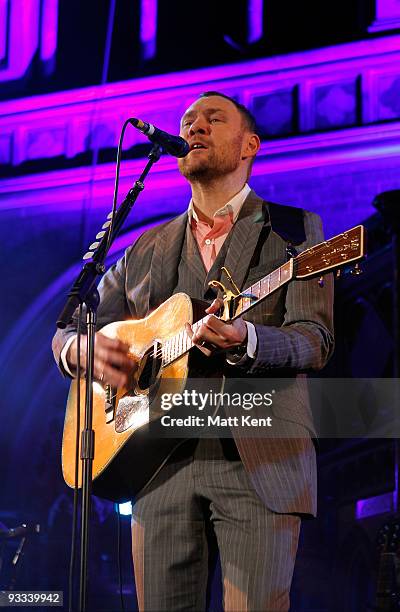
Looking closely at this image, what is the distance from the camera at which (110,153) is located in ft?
14.4

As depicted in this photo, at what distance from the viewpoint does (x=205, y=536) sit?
2576 mm

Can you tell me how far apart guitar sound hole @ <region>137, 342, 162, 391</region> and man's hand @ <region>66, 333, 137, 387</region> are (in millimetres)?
67

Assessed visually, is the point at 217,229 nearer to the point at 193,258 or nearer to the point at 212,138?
the point at 193,258

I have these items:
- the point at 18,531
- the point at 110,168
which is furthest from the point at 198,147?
the point at 18,531

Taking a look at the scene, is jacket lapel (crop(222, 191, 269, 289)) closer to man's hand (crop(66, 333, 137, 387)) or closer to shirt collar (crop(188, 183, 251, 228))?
shirt collar (crop(188, 183, 251, 228))

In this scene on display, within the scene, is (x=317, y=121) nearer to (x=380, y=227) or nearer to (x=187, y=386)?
(x=380, y=227)

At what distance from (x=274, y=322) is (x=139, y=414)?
1.66 ft

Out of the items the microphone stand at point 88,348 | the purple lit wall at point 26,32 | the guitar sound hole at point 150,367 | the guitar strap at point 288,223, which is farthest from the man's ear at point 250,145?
the purple lit wall at point 26,32

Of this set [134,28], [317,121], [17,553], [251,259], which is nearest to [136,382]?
[251,259]

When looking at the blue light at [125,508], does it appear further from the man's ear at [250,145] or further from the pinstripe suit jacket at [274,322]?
the man's ear at [250,145]

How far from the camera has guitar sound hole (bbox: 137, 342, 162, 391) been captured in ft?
9.05

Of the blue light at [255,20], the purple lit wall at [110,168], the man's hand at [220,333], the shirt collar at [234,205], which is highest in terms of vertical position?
the blue light at [255,20]

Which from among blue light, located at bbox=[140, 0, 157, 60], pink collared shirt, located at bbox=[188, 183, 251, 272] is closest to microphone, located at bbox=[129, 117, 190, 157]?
pink collared shirt, located at bbox=[188, 183, 251, 272]

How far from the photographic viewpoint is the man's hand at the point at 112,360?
2.91 meters
